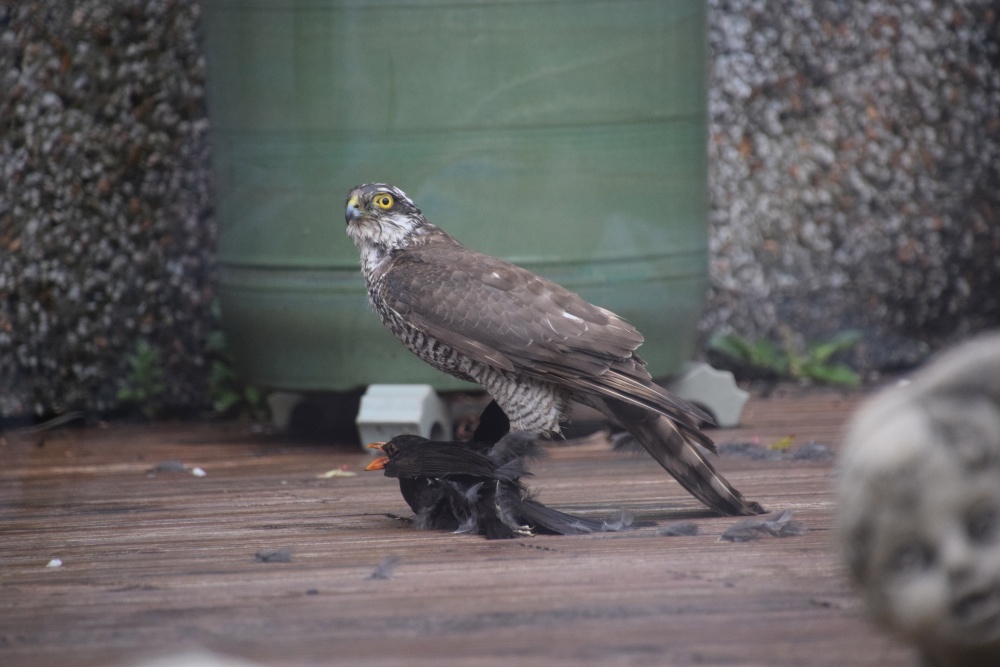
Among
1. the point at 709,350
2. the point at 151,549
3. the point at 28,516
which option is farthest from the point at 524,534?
the point at 709,350

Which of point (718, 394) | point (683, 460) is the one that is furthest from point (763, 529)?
point (718, 394)

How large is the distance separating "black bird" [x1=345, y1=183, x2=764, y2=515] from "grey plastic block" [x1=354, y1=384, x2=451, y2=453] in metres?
0.79

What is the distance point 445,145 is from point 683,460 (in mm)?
1634

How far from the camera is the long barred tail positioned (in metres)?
3.11

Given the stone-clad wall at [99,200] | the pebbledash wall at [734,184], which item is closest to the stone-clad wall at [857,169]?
the pebbledash wall at [734,184]

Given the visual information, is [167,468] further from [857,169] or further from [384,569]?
[857,169]

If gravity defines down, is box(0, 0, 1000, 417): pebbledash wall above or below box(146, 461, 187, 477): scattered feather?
above

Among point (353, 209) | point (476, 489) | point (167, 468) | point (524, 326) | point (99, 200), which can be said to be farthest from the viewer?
point (99, 200)

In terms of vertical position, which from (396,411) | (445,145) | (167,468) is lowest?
(167,468)

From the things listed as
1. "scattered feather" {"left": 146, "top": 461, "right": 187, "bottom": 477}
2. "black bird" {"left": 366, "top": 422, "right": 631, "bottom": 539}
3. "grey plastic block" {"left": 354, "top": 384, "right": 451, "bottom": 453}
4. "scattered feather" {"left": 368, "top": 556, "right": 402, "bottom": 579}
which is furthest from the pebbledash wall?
"scattered feather" {"left": 368, "top": 556, "right": 402, "bottom": 579}

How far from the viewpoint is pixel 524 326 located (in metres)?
3.29

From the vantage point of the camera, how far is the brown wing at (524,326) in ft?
10.4

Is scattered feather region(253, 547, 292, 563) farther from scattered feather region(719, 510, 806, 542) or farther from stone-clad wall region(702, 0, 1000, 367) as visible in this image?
stone-clad wall region(702, 0, 1000, 367)

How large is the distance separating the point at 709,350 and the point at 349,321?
6.06ft
